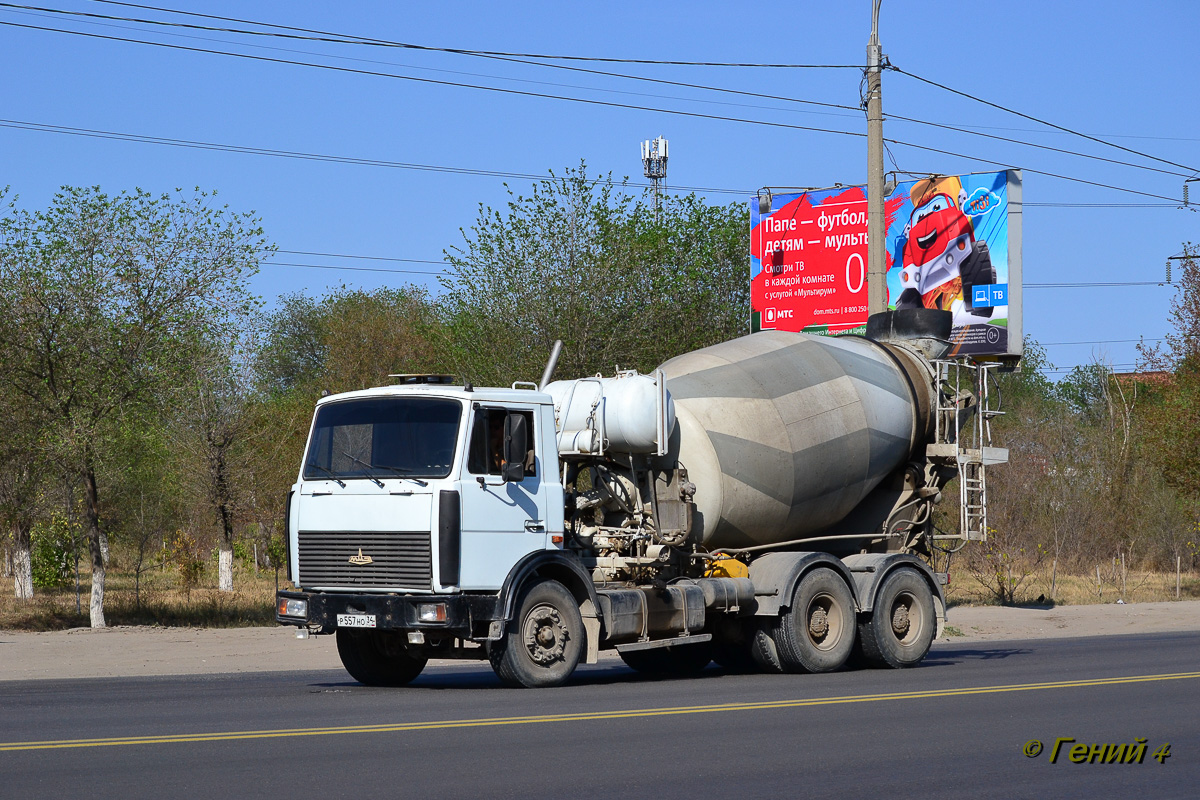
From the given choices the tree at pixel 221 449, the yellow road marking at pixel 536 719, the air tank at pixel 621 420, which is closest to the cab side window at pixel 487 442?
the air tank at pixel 621 420

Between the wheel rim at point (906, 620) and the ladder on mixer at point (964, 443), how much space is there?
1565 millimetres

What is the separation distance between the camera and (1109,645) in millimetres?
19938

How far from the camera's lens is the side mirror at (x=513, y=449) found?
12.8 metres

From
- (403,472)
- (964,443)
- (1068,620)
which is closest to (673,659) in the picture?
(403,472)

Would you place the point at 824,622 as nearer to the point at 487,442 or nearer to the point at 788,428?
the point at 788,428

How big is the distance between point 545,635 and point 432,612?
49.0 inches

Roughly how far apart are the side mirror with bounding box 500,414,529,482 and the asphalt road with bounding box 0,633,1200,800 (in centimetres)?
204

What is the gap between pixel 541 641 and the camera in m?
12.8

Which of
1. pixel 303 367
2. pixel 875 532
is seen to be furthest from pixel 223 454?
pixel 303 367

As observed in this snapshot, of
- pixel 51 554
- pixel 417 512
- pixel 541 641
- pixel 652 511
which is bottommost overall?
pixel 51 554

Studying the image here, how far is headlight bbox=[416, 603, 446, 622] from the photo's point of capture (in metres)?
12.1

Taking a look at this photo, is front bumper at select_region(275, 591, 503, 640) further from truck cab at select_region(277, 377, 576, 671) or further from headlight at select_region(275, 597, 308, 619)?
headlight at select_region(275, 597, 308, 619)

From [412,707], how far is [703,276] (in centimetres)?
2550

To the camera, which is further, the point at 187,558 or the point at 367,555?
the point at 187,558
